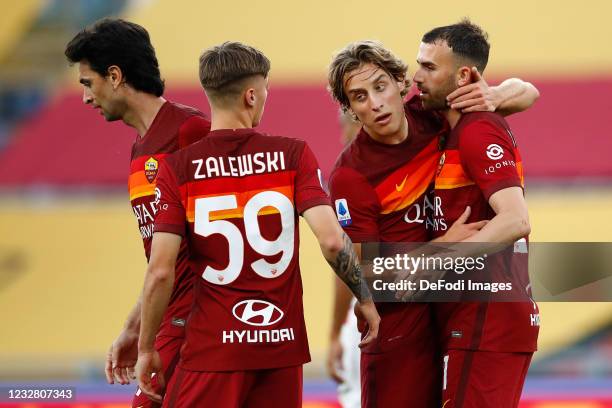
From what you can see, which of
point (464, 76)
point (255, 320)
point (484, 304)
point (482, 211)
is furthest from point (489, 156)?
point (255, 320)

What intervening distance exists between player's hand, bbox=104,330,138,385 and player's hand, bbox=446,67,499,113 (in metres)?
1.65

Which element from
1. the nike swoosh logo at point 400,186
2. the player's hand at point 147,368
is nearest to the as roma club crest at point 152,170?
the player's hand at point 147,368

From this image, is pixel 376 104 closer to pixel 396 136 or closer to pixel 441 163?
pixel 396 136

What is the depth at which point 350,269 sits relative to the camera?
12.7 ft

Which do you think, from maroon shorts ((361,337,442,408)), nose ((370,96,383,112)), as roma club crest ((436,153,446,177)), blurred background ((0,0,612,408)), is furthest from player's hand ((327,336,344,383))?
blurred background ((0,0,612,408))

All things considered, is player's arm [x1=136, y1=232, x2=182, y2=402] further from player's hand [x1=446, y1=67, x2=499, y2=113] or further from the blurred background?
the blurred background

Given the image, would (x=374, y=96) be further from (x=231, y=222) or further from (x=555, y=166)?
(x=555, y=166)

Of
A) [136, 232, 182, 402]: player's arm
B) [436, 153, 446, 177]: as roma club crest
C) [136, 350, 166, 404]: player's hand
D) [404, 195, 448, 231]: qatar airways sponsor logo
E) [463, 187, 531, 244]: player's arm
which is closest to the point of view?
[136, 232, 182, 402]: player's arm

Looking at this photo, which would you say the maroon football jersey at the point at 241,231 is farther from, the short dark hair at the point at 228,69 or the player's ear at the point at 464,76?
the player's ear at the point at 464,76

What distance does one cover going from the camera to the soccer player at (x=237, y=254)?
12.3ft

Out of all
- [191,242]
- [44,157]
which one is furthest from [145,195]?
[44,157]

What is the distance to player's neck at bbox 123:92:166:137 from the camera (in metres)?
4.46

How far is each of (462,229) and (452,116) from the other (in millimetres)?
543

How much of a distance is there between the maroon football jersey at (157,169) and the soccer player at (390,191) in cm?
66
